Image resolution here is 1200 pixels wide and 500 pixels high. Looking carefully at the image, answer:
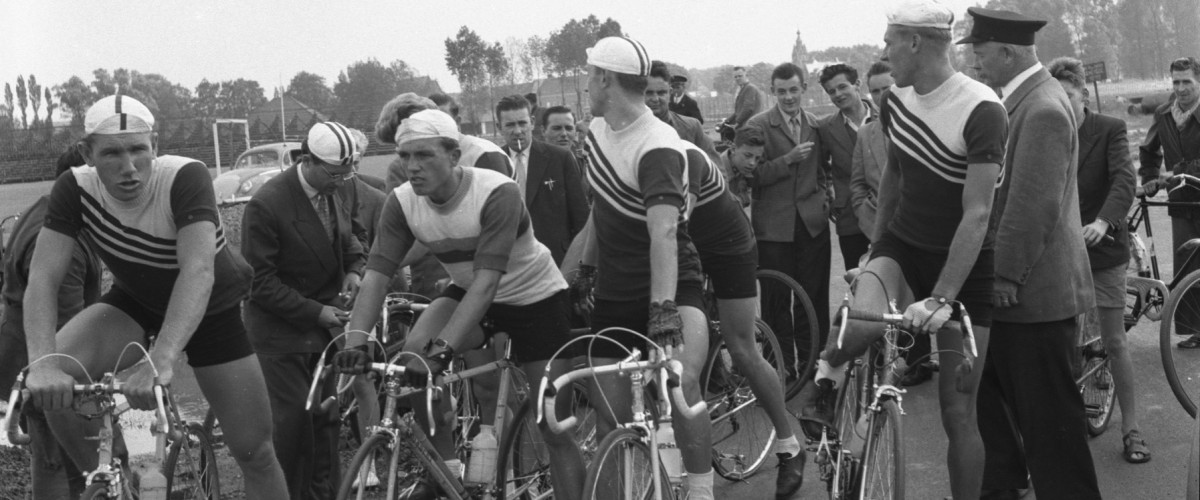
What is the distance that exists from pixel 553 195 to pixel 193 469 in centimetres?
324

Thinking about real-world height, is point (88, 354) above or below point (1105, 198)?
below

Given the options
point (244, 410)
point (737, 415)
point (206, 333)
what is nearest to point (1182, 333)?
point (737, 415)

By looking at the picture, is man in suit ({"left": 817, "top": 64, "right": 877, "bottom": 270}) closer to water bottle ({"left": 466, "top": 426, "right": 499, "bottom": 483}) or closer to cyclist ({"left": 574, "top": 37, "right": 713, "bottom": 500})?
cyclist ({"left": 574, "top": 37, "right": 713, "bottom": 500})

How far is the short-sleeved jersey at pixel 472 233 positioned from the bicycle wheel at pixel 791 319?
2957 mm

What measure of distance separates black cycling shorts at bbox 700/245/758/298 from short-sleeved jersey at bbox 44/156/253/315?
236cm

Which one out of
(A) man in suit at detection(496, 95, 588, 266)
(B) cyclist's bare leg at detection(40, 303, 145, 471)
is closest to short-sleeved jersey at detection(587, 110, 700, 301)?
(B) cyclist's bare leg at detection(40, 303, 145, 471)

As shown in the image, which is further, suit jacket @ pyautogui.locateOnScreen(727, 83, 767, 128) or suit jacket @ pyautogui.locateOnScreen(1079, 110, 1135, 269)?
suit jacket @ pyautogui.locateOnScreen(727, 83, 767, 128)

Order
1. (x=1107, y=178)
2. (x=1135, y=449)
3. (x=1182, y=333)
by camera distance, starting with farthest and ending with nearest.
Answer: (x=1182, y=333), (x=1107, y=178), (x=1135, y=449)

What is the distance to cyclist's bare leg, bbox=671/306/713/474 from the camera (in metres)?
5.34

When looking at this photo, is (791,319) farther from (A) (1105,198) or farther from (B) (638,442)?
(B) (638,442)

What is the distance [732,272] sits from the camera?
6277mm

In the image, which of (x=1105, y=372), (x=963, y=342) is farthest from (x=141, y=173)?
(x=1105, y=372)

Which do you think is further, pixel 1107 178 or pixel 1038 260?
pixel 1107 178

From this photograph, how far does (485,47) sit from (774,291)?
24.2 m
